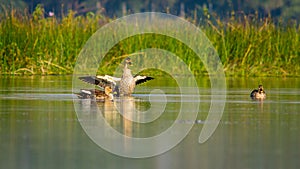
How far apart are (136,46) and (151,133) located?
1132 centimetres

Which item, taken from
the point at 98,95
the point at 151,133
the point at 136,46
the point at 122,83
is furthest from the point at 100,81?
the point at 136,46

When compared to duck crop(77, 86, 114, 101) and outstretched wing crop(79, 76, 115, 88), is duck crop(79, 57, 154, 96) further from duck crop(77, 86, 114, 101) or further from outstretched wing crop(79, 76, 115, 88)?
duck crop(77, 86, 114, 101)

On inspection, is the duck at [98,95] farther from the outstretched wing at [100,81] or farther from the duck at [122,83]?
the outstretched wing at [100,81]

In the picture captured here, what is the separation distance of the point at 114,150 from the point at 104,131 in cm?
125

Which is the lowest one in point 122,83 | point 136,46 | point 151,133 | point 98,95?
point 151,133

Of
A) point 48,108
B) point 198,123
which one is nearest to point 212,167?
point 198,123

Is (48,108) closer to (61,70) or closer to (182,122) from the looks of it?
(182,122)

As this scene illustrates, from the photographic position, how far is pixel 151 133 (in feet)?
31.7

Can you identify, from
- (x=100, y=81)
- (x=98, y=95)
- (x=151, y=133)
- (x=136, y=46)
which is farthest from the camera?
(x=136, y=46)

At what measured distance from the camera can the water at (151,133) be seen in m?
7.91

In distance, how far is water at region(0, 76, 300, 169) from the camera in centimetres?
791

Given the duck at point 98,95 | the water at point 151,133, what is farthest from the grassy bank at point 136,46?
the duck at point 98,95

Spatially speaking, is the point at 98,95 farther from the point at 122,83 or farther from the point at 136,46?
the point at 136,46

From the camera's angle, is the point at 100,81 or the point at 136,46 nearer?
the point at 100,81
